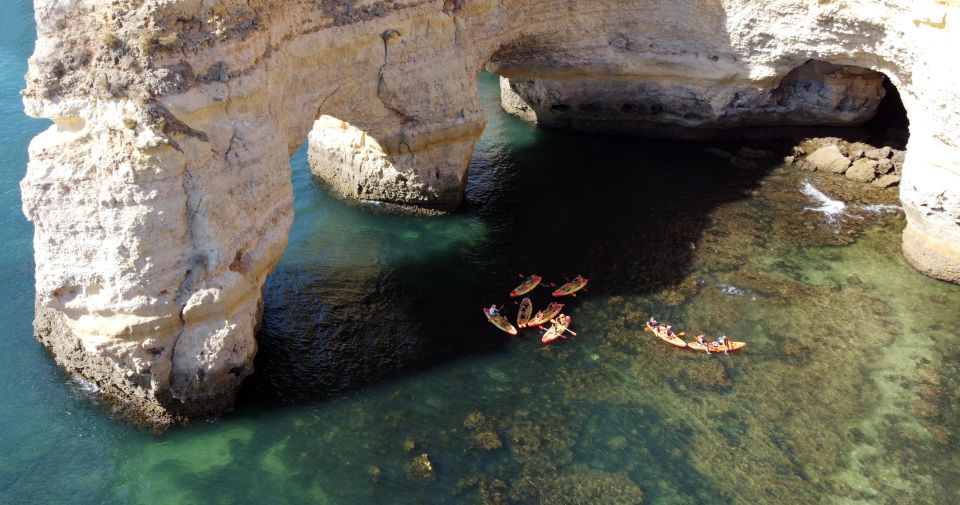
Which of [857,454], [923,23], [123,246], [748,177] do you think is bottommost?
[857,454]

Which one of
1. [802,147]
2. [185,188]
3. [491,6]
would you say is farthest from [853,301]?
[185,188]

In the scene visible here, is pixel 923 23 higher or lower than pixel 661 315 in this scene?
higher

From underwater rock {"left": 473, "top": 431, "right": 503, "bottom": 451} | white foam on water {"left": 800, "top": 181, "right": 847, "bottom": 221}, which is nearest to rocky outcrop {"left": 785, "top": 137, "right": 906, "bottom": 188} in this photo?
white foam on water {"left": 800, "top": 181, "right": 847, "bottom": 221}

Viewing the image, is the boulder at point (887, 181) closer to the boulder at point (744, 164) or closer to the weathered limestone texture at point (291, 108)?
the weathered limestone texture at point (291, 108)

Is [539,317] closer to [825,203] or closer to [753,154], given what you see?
[825,203]

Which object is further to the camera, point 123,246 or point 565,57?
point 565,57

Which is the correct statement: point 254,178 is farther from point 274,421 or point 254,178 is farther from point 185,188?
point 274,421

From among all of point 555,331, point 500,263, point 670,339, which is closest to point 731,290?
point 670,339
